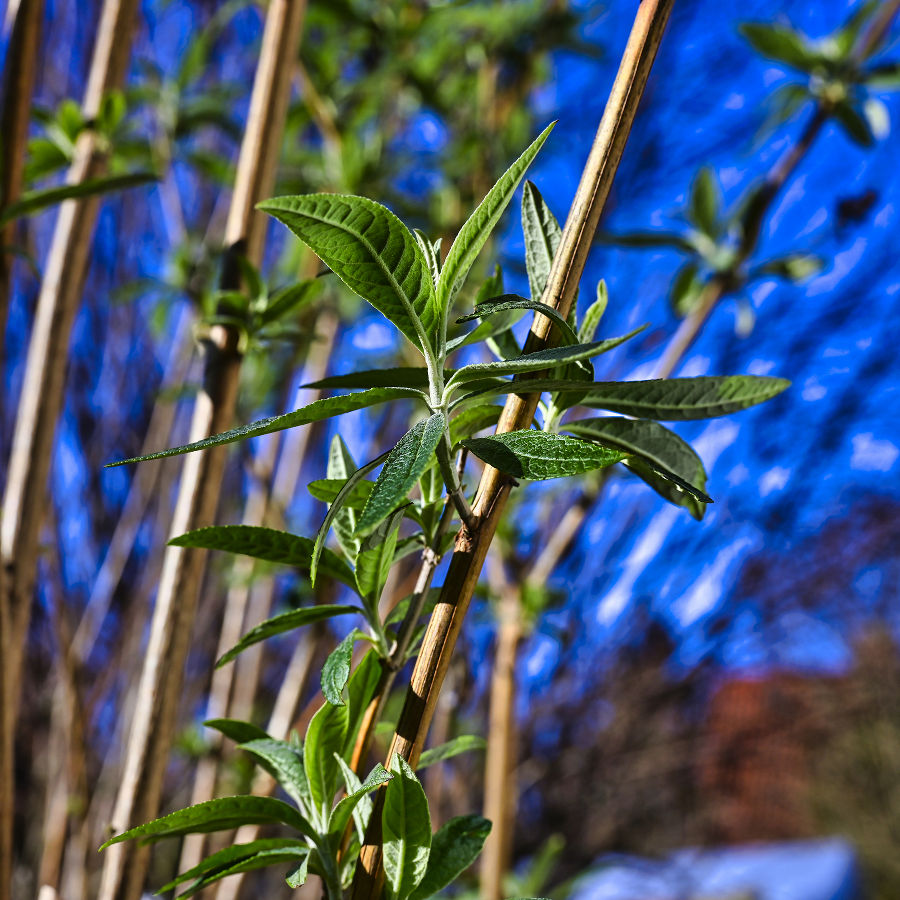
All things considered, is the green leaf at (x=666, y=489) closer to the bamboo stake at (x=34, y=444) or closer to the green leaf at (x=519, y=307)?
the green leaf at (x=519, y=307)

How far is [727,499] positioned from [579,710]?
1.91ft

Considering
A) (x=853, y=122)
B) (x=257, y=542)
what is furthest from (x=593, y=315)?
(x=853, y=122)

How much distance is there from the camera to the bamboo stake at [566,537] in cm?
68

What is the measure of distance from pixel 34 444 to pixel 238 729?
0.87ft

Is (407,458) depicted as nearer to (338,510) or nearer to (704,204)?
(338,510)

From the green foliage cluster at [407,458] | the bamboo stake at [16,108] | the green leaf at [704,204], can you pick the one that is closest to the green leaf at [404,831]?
the green foliage cluster at [407,458]

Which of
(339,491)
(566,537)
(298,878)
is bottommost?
(298,878)

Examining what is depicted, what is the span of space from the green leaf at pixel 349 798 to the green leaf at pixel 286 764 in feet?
0.05

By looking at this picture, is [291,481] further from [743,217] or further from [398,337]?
[743,217]

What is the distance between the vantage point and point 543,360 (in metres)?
0.22

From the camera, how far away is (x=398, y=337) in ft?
3.35

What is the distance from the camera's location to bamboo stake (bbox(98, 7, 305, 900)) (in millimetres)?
391

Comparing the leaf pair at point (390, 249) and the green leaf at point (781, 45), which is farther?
the green leaf at point (781, 45)

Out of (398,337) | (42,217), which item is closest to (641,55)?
(398,337)
